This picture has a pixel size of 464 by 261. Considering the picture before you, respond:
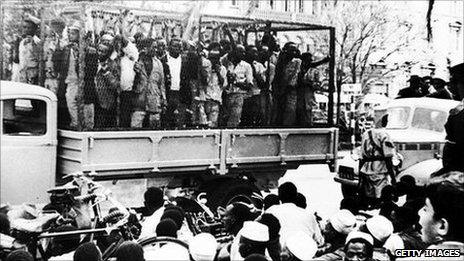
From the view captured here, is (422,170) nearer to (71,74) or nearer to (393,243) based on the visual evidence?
(71,74)

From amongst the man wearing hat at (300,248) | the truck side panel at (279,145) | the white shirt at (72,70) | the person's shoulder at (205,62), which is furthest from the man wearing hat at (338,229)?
the person's shoulder at (205,62)

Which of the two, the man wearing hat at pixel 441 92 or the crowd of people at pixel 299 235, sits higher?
the man wearing hat at pixel 441 92

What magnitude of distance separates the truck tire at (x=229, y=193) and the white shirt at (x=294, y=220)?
128 inches

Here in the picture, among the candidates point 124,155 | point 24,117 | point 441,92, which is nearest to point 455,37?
point 441,92

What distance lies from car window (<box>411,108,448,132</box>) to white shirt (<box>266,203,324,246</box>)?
6.73m

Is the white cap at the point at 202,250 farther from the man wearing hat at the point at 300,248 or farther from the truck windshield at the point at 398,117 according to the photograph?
the truck windshield at the point at 398,117

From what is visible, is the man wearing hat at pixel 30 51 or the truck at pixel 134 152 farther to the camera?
the man wearing hat at pixel 30 51

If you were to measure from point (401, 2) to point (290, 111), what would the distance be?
18.4 metres

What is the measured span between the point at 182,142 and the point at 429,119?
540 cm

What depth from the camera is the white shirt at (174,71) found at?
10.1 metres

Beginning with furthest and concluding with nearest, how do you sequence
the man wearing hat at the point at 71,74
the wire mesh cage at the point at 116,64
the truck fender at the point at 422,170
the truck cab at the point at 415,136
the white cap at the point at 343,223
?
the truck cab at the point at 415,136 → the truck fender at the point at 422,170 → the wire mesh cage at the point at 116,64 → the man wearing hat at the point at 71,74 → the white cap at the point at 343,223

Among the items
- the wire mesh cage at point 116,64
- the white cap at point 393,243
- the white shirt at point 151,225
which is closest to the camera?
the white cap at point 393,243

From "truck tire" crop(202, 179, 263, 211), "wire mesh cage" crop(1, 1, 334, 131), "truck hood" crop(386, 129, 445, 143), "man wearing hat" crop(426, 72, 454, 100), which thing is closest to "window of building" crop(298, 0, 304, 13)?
"man wearing hat" crop(426, 72, 454, 100)

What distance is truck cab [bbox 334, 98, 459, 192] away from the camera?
11727 mm
